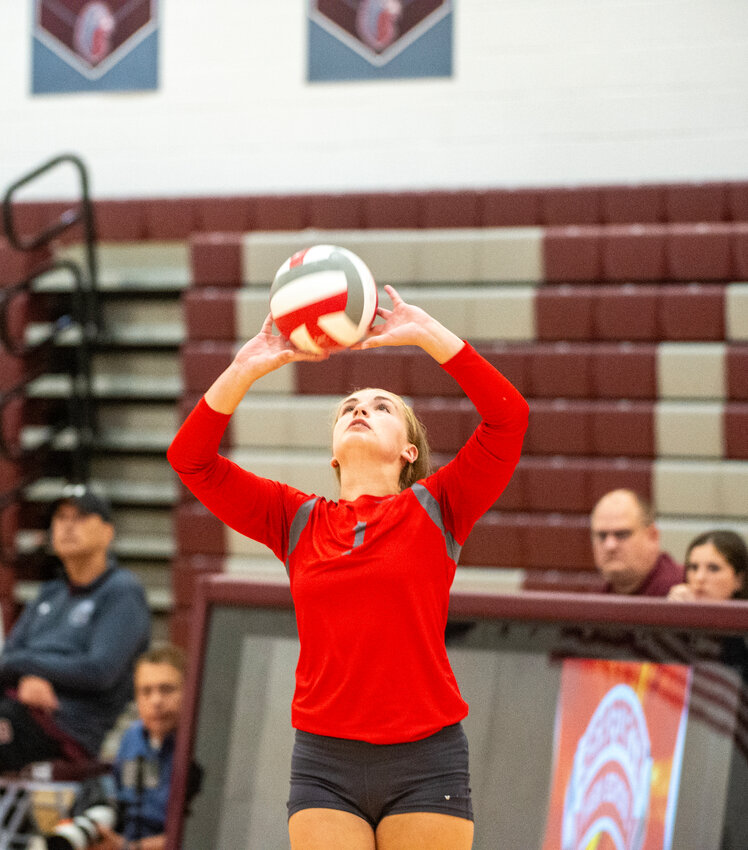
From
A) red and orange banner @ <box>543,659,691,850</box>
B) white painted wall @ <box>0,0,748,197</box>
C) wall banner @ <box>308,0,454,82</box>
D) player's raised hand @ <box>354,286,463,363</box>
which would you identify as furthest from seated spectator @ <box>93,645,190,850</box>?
wall banner @ <box>308,0,454,82</box>

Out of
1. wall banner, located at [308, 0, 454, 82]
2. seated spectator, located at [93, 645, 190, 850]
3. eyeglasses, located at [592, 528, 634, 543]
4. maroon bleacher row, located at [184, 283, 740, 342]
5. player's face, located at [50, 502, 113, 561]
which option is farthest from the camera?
wall banner, located at [308, 0, 454, 82]

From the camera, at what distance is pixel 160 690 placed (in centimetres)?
358

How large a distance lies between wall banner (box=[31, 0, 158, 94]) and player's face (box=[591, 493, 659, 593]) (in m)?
4.21

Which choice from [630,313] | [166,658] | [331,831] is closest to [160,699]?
[166,658]

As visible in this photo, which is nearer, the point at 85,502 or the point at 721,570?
the point at 721,570

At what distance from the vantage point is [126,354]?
6594 mm

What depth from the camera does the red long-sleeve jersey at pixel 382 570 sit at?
6.79ft

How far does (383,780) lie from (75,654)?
240 centimetres

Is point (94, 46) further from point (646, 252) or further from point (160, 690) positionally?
point (160, 690)

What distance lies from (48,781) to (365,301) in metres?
2.26

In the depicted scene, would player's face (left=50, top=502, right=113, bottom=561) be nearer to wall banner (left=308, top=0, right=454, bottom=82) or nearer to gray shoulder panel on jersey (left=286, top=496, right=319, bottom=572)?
gray shoulder panel on jersey (left=286, top=496, right=319, bottom=572)

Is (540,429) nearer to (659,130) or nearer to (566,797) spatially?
(659,130)

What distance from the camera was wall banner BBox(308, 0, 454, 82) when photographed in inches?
244

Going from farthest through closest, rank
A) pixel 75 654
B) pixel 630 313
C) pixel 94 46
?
1. pixel 94 46
2. pixel 630 313
3. pixel 75 654
